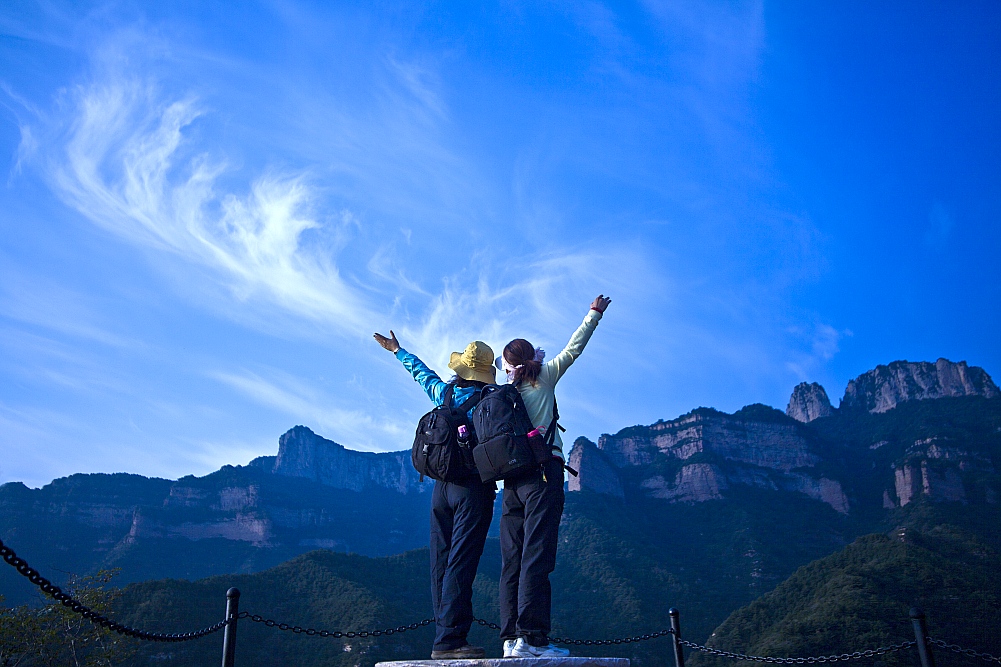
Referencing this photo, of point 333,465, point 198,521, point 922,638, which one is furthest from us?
point 333,465

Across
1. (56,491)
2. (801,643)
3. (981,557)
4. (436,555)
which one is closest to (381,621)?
(801,643)

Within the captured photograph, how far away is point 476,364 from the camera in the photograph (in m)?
4.81

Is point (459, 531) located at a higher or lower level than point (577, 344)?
lower

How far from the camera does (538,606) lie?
4.10 meters

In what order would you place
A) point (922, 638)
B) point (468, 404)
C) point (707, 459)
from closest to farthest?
point (468, 404) < point (922, 638) < point (707, 459)

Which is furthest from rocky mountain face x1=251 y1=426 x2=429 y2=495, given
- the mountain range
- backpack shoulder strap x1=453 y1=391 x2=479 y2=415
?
backpack shoulder strap x1=453 y1=391 x2=479 y2=415

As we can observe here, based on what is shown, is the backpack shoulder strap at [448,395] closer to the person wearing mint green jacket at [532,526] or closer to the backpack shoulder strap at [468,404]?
the backpack shoulder strap at [468,404]

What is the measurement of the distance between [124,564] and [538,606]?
320ft

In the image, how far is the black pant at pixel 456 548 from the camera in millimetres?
4281

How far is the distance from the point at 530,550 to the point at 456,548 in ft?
1.65

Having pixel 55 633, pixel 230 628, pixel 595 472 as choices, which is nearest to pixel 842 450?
pixel 595 472

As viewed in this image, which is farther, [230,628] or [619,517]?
[619,517]

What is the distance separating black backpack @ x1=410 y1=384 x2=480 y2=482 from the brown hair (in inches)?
18.0

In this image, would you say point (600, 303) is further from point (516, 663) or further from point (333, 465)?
point (333, 465)
